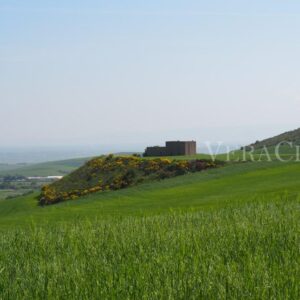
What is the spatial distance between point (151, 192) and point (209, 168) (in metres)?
9.08

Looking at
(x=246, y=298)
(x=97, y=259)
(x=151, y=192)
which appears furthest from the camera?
(x=151, y=192)

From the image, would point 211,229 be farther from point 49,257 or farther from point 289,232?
point 49,257

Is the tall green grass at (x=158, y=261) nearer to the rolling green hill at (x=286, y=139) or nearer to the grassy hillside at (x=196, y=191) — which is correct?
the grassy hillside at (x=196, y=191)

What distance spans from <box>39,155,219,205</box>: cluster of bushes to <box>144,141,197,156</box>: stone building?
7.34 m

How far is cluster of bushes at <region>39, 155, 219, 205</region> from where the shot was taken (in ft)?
134

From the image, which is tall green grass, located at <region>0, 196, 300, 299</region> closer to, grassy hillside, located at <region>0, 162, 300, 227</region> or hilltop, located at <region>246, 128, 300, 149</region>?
grassy hillside, located at <region>0, 162, 300, 227</region>

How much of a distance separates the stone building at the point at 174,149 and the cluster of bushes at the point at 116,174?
7.34 metres

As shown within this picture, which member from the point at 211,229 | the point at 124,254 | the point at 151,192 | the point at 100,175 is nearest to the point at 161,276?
the point at 124,254

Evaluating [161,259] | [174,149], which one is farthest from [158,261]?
[174,149]

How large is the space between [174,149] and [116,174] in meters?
13.4

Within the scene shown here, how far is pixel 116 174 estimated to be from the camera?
43.0 meters

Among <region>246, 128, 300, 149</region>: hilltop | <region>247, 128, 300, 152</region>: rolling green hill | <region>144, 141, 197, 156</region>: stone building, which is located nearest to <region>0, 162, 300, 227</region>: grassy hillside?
<region>144, 141, 197, 156</region>: stone building

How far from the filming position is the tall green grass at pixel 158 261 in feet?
21.6

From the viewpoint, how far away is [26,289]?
7.15m
